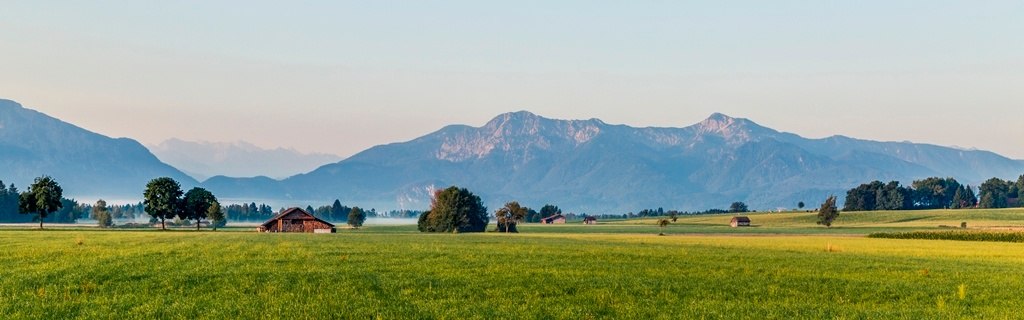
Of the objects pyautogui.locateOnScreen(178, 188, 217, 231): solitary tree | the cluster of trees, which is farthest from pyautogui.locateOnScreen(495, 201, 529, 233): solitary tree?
the cluster of trees

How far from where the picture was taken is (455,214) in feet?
527

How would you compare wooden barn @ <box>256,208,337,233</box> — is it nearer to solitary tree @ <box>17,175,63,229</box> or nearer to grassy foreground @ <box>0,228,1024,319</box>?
solitary tree @ <box>17,175,63,229</box>

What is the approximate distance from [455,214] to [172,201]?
1957 inches

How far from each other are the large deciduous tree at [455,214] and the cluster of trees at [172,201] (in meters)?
41.2

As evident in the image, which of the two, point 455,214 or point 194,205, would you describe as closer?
point 194,205

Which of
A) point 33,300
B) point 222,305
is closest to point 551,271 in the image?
point 222,305

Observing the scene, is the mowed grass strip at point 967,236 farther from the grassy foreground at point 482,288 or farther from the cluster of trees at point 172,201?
the cluster of trees at point 172,201

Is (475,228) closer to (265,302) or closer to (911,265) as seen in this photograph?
(911,265)

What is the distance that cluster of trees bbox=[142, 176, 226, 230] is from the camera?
484 ft

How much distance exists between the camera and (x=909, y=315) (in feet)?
88.0

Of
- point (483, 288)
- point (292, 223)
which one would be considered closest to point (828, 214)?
point (292, 223)

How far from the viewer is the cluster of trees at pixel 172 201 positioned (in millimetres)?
147375

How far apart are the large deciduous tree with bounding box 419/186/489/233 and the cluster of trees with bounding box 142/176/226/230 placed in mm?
41176

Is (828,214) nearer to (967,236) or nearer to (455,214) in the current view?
(455,214)
